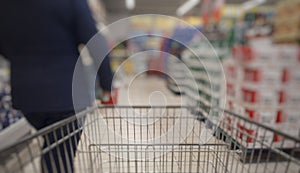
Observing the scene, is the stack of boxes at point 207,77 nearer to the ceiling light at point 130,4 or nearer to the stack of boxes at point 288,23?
the stack of boxes at point 288,23

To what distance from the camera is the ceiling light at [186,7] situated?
10586 mm

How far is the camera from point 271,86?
6.64ft

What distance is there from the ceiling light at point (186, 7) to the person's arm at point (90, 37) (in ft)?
34.2

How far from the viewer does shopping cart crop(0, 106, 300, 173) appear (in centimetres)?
76

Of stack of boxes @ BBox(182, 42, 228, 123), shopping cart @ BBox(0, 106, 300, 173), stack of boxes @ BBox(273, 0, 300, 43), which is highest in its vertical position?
stack of boxes @ BBox(273, 0, 300, 43)

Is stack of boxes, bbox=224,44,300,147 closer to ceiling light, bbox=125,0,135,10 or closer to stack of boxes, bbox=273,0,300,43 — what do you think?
stack of boxes, bbox=273,0,300,43

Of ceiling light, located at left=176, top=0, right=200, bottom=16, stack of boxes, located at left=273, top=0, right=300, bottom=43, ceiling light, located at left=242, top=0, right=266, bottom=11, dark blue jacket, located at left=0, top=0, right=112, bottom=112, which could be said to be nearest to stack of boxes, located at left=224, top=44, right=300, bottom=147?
stack of boxes, located at left=273, top=0, right=300, bottom=43

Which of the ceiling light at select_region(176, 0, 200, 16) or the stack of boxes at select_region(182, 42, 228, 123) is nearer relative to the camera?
the stack of boxes at select_region(182, 42, 228, 123)

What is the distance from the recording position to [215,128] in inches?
34.0

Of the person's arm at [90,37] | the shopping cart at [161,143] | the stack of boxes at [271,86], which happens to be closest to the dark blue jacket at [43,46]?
the person's arm at [90,37]

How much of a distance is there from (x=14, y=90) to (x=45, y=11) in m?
0.36

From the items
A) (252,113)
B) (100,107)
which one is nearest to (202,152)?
(100,107)

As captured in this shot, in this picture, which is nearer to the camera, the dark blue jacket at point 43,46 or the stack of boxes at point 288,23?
the dark blue jacket at point 43,46

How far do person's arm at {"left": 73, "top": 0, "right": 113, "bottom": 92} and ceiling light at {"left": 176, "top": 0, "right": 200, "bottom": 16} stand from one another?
1043cm
